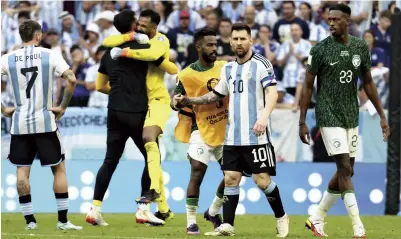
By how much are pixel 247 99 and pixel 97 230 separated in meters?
2.63

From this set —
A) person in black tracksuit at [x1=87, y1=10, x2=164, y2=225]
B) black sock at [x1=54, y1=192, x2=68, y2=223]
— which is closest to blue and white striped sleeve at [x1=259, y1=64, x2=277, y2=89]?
person in black tracksuit at [x1=87, y1=10, x2=164, y2=225]

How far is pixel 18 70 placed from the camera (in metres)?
12.0

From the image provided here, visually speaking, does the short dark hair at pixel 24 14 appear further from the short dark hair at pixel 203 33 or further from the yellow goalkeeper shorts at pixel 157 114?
the short dark hair at pixel 203 33

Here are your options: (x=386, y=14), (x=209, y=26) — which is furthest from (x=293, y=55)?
(x=386, y=14)

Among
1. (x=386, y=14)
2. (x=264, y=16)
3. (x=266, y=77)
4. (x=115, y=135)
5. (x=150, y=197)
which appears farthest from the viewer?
(x=264, y=16)

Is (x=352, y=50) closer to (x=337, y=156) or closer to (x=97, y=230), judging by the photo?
(x=337, y=156)

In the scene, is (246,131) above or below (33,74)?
below

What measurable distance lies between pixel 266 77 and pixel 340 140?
106cm

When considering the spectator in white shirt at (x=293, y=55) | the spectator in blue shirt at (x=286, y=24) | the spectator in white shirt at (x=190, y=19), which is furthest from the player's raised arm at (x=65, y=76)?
the spectator in blue shirt at (x=286, y=24)

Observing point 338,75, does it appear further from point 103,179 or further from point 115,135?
point 103,179

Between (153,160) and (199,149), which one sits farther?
(153,160)

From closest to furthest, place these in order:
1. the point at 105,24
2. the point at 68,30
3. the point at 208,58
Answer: the point at 208,58 < the point at 68,30 < the point at 105,24

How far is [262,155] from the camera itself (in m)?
10.6

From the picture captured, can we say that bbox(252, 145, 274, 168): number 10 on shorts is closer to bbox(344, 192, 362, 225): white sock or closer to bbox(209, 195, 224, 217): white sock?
bbox(344, 192, 362, 225): white sock
